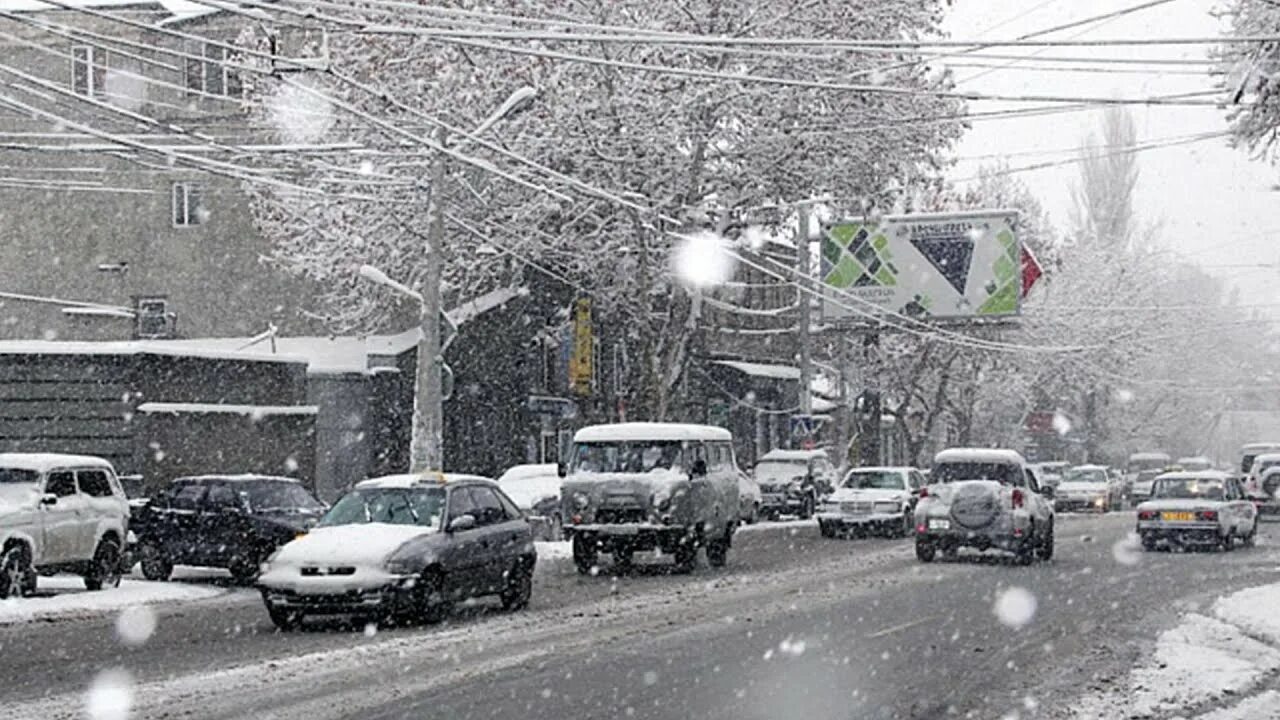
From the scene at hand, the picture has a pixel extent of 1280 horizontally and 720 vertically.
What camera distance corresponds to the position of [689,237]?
4109cm

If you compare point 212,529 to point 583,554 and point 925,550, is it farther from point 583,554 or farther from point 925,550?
point 925,550

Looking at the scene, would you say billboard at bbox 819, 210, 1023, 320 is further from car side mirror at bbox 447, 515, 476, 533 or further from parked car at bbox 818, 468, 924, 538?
car side mirror at bbox 447, 515, 476, 533

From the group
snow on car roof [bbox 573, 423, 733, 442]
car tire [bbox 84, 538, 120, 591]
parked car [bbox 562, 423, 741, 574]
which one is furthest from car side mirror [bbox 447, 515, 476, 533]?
snow on car roof [bbox 573, 423, 733, 442]

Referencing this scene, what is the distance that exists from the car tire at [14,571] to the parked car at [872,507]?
21.4 m

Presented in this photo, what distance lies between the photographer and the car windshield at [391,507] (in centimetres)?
1950

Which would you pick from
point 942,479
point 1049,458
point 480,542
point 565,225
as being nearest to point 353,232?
point 565,225

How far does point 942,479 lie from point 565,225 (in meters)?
15.0

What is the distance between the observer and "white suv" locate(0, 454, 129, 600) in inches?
846

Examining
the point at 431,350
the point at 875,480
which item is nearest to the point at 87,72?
the point at 431,350

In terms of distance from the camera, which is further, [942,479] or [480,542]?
[942,479]

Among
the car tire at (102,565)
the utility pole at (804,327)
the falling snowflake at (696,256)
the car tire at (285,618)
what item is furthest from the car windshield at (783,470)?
the car tire at (285,618)

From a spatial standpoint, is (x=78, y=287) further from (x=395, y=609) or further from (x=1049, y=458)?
(x=1049, y=458)

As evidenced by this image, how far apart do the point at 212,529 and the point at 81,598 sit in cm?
335

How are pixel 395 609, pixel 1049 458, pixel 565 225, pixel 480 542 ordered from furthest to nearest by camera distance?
pixel 1049 458 → pixel 565 225 → pixel 480 542 → pixel 395 609
